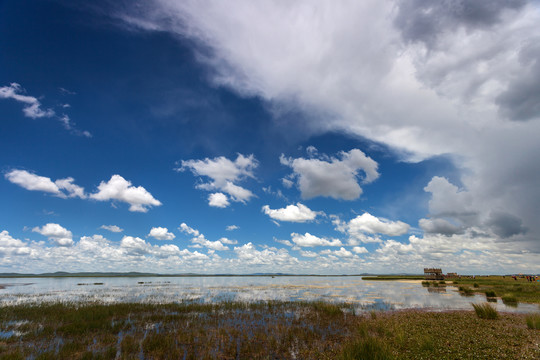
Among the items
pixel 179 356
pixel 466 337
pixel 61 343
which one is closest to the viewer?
pixel 179 356

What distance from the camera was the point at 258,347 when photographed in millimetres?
17625

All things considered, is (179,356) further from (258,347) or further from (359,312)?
(359,312)

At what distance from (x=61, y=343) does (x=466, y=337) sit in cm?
2870

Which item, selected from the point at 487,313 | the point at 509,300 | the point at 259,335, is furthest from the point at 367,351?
the point at 509,300

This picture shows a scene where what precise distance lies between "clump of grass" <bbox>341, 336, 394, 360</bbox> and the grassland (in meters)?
0.05

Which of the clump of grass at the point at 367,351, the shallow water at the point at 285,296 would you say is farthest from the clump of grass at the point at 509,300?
the clump of grass at the point at 367,351

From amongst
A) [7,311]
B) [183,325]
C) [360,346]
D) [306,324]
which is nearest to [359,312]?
[306,324]

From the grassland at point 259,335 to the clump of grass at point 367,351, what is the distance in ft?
0.18

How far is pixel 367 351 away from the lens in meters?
14.5

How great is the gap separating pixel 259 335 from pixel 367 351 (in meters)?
9.27

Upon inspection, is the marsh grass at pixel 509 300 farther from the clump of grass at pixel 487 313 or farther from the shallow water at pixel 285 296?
the clump of grass at pixel 487 313

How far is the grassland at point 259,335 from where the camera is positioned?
15367 millimetres

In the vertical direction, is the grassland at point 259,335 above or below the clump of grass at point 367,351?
below

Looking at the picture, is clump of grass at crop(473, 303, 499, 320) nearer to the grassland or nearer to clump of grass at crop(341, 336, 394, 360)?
the grassland
